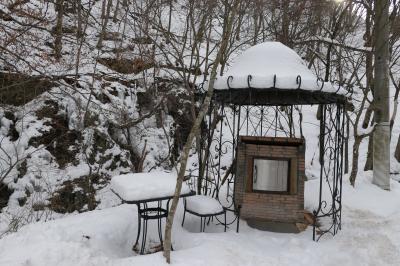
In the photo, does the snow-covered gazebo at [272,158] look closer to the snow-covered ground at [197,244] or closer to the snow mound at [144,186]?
the snow-covered ground at [197,244]

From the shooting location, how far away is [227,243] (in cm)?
449

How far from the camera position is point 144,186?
420 centimetres

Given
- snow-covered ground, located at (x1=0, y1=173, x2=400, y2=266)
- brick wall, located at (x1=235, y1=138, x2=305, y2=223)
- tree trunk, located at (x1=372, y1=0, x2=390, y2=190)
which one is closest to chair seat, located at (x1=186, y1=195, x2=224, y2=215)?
snow-covered ground, located at (x1=0, y1=173, x2=400, y2=266)

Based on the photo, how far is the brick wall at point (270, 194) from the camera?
5488 mm

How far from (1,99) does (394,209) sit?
1063 cm

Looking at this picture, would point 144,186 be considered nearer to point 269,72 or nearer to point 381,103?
point 269,72

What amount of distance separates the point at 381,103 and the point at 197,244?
497cm

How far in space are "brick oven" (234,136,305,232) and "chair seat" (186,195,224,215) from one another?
785 mm

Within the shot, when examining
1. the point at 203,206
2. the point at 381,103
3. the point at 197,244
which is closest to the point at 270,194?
the point at 203,206

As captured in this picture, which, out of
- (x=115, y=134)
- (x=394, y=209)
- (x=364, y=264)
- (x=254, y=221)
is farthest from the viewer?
(x=115, y=134)

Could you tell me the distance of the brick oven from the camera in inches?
216

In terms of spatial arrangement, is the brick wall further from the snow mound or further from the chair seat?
the snow mound

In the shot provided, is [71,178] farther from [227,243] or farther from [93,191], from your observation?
[227,243]

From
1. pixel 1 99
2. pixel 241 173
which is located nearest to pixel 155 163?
pixel 1 99
